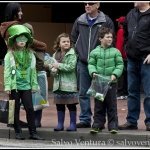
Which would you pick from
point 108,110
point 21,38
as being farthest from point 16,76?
point 108,110

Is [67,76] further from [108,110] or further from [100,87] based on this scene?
[108,110]

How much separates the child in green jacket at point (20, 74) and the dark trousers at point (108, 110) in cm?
100

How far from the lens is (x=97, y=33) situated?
10180 millimetres

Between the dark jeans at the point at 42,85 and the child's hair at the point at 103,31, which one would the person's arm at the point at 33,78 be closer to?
the dark jeans at the point at 42,85

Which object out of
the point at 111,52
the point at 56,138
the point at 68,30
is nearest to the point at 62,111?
the point at 56,138

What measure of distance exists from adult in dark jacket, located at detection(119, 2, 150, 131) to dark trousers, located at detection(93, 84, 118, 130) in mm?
451

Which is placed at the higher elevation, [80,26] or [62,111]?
[80,26]

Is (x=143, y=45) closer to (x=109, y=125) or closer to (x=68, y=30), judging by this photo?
(x=109, y=125)

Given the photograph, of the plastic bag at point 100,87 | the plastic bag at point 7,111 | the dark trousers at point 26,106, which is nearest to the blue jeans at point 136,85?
the plastic bag at point 100,87

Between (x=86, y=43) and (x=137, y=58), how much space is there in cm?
93

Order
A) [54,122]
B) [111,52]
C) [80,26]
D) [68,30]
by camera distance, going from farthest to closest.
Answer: [68,30], [54,122], [80,26], [111,52]

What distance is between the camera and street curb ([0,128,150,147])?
9.50 m

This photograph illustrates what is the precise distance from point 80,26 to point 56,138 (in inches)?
77.9

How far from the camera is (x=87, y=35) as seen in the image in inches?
405
